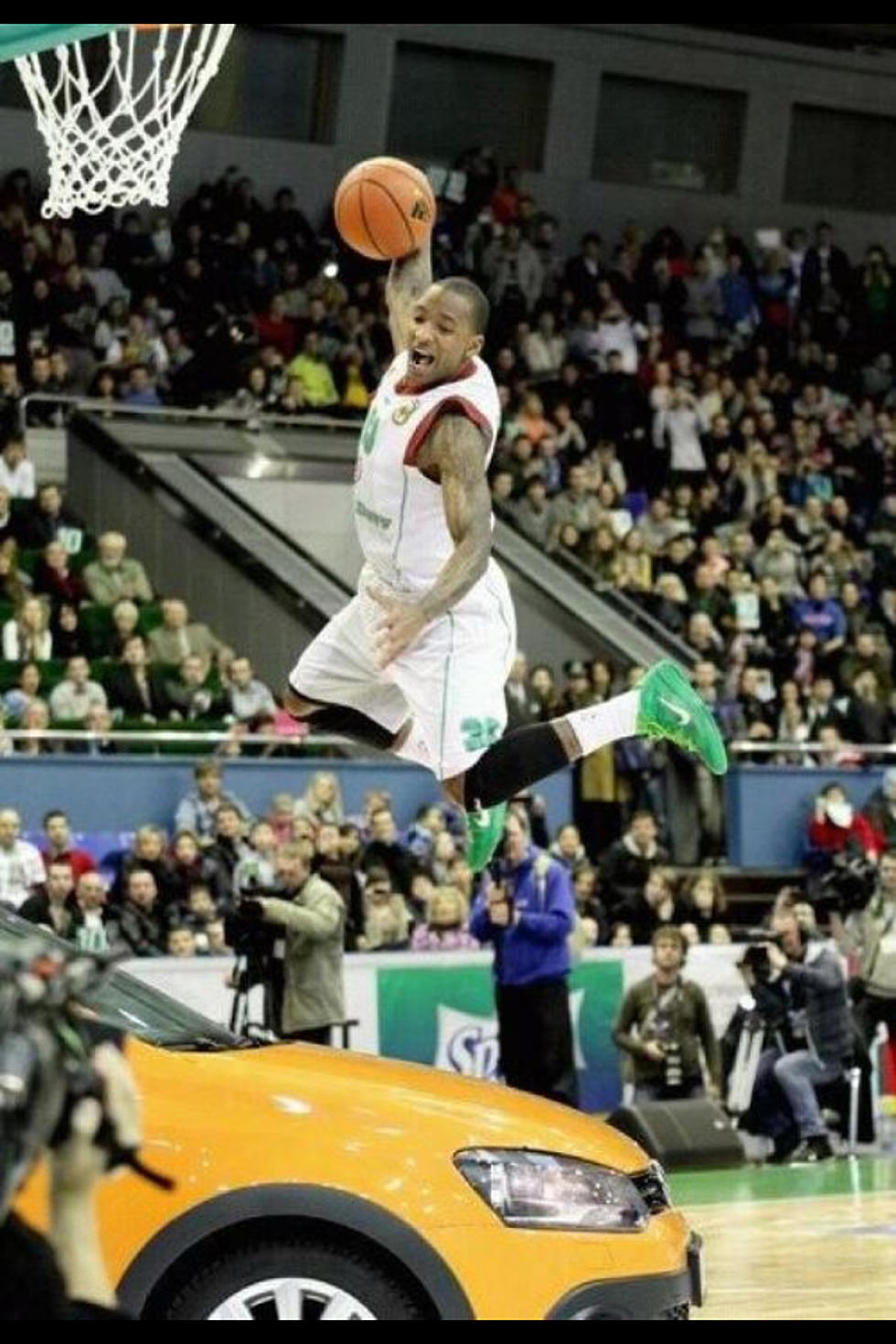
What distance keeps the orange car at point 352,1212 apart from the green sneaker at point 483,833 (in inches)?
74.4

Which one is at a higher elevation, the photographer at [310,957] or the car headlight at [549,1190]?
the car headlight at [549,1190]

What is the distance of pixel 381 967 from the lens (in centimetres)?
1806

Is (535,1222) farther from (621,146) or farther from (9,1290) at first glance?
(621,146)

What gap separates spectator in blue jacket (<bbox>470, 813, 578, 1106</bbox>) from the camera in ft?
52.0

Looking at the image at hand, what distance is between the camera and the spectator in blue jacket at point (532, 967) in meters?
15.8

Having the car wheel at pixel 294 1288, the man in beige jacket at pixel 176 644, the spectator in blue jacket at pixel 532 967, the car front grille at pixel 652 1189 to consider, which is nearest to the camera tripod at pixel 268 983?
the spectator in blue jacket at pixel 532 967

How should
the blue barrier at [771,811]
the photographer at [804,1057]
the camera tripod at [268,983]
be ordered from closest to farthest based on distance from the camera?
the camera tripod at [268,983]
the photographer at [804,1057]
the blue barrier at [771,811]

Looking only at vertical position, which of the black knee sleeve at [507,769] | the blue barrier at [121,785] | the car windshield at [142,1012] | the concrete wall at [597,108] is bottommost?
the blue barrier at [121,785]

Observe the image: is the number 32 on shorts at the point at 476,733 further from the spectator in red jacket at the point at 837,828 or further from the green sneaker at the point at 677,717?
the spectator in red jacket at the point at 837,828

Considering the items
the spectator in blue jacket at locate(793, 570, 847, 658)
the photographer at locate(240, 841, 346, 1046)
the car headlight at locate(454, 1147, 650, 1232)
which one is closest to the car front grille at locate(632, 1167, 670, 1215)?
the car headlight at locate(454, 1147, 650, 1232)

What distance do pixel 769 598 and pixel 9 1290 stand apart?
2216cm

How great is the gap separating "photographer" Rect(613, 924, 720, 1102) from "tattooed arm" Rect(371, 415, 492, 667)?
370 inches

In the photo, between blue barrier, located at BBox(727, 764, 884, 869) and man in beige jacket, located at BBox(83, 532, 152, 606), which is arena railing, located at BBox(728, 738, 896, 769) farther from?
man in beige jacket, located at BBox(83, 532, 152, 606)
